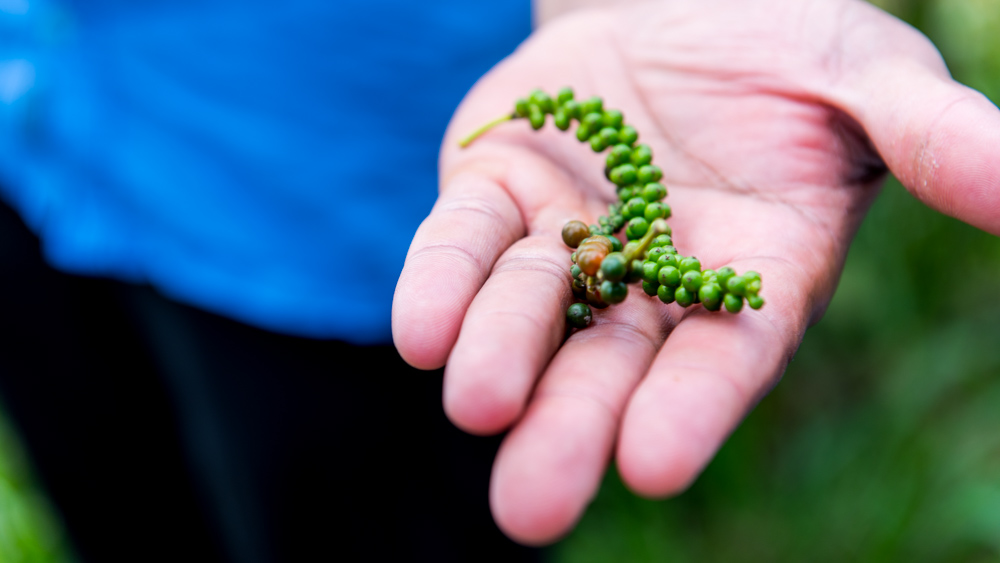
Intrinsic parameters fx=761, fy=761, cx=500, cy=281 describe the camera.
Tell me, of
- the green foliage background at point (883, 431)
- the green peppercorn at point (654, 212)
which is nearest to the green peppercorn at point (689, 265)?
the green peppercorn at point (654, 212)

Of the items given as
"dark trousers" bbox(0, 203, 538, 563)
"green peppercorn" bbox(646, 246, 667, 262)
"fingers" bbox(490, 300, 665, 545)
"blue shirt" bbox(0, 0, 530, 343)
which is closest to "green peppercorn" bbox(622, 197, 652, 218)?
"green peppercorn" bbox(646, 246, 667, 262)

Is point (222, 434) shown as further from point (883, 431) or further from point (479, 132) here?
point (883, 431)

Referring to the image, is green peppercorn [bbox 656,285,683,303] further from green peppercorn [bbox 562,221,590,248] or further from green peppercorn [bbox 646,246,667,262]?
green peppercorn [bbox 562,221,590,248]

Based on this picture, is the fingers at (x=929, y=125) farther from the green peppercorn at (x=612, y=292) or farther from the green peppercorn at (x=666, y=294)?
the green peppercorn at (x=612, y=292)

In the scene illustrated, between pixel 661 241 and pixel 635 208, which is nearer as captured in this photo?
pixel 661 241

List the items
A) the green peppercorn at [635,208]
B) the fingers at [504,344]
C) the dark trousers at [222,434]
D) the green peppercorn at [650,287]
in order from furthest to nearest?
the dark trousers at [222,434] < the green peppercorn at [635,208] < the green peppercorn at [650,287] < the fingers at [504,344]

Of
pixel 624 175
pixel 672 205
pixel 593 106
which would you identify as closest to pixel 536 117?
pixel 593 106
